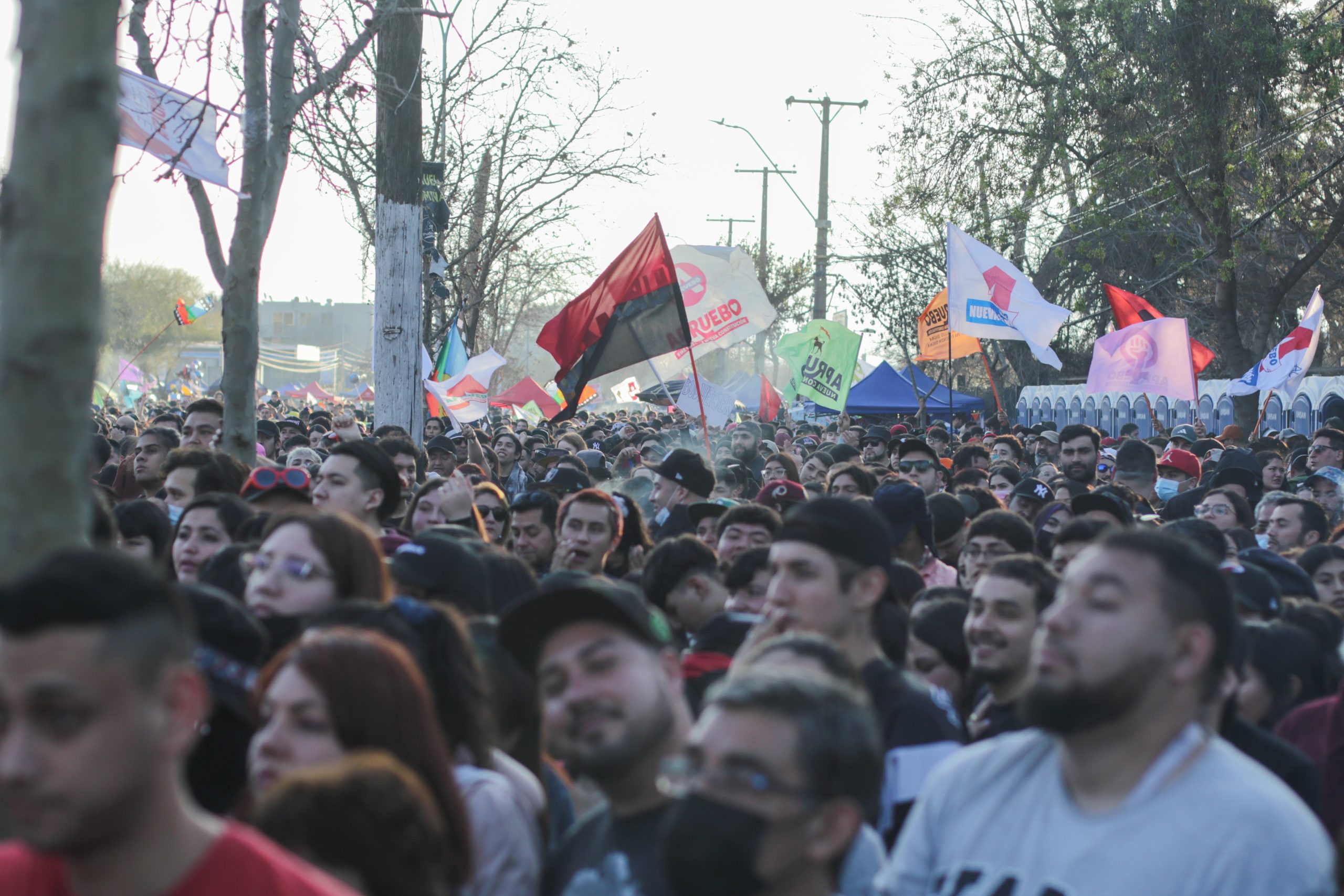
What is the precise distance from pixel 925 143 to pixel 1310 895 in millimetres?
25809

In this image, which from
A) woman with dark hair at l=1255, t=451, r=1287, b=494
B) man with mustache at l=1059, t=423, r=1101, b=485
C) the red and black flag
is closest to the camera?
man with mustache at l=1059, t=423, r=1101, b=485

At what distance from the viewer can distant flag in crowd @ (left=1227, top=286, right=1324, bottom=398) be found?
1568 centimetres

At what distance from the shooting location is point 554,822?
12.1ft

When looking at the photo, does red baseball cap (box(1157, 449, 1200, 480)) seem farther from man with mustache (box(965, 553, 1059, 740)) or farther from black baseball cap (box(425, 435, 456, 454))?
man with mustache (box(965, 553, 1059, 740))

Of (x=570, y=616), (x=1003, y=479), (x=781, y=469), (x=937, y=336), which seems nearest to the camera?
(x=570, y=616)

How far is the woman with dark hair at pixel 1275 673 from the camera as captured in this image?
4.48m

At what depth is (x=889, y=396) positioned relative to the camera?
99.9 ft

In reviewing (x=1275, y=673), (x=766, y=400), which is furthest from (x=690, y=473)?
(x=766, y=400)

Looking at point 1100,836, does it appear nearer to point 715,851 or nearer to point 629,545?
point 715,851

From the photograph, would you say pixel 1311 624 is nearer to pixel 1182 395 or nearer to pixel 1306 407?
pixel 1182 395

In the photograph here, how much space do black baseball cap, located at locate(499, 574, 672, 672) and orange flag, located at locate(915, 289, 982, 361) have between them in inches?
680

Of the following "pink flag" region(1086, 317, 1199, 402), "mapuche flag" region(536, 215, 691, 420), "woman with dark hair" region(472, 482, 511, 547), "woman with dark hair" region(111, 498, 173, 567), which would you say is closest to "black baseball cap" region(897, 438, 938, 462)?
"mapuche flag" region(536, 215, 691, 420)

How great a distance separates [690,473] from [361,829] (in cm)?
659

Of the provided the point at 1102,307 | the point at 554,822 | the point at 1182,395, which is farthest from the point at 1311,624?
the point at 1102,307
